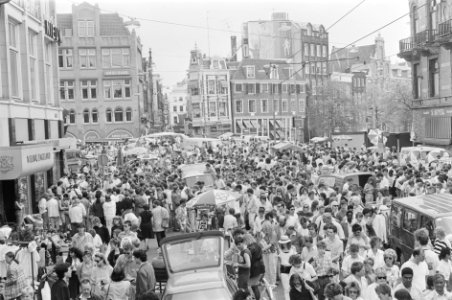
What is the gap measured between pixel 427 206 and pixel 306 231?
2242mm

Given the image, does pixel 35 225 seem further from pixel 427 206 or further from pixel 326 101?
pixel 326 101

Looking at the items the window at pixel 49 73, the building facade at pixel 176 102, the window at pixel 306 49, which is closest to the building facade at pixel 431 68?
the window at pixel 49 73

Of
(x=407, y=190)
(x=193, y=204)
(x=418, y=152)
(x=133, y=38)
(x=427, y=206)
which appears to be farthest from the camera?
(x=133, y=38)

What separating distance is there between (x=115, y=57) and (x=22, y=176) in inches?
2123

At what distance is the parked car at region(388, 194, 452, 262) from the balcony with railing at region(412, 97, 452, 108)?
29416 millimetres

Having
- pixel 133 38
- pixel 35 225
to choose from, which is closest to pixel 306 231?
pixel 35 225

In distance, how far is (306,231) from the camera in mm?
13953

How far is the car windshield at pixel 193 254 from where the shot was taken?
10.5 metres

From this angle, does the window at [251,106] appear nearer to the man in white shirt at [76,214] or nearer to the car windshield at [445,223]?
the man in white shirt at [76,214]

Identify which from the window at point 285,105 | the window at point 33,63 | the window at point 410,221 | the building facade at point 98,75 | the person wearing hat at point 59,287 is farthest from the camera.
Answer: the window at point 285,105

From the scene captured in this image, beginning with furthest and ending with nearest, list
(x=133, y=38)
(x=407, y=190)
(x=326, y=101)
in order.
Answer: (x=326, y=101), (x=133, y=38), (x=407, y=190)

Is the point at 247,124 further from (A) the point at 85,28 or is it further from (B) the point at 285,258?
(B) the point at 285,258

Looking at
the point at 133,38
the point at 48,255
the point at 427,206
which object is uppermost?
the point at 133,38

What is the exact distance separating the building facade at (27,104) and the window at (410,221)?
10.6 metres
